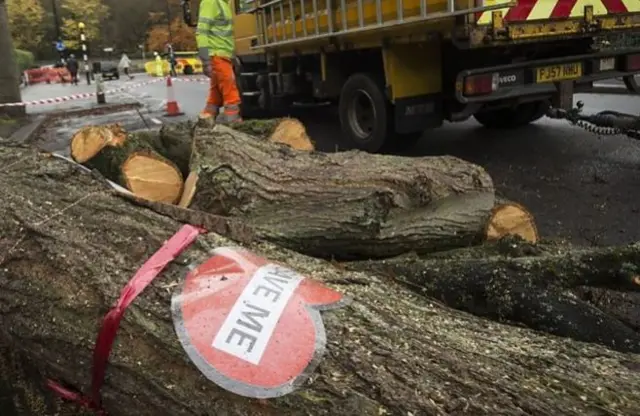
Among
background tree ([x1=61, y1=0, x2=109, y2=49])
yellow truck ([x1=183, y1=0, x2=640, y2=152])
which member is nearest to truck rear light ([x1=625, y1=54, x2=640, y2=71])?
yellow truck ([x1=183, y1=0, x2=640, y2=152])

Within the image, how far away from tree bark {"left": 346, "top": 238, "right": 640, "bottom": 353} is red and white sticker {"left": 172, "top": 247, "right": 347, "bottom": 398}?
0.58 meters

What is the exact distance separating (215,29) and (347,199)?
5.45 metres

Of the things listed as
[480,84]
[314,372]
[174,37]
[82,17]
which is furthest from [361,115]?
[82,17]

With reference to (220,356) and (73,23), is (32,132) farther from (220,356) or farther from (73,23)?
(73,23)

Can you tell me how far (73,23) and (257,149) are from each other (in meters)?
65.2

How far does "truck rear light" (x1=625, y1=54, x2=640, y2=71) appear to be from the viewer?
6382mm

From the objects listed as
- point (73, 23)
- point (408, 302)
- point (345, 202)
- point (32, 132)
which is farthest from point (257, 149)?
point (73, 23)

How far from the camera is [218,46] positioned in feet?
26.4

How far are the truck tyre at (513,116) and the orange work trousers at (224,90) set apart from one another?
2.90 meters

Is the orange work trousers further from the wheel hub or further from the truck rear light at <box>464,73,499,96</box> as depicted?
the truck rear light at <box>464,73,499,96</box>

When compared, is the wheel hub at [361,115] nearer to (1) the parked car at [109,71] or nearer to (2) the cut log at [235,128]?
(2) the cut log at [235,128]

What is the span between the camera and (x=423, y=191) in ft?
11.0

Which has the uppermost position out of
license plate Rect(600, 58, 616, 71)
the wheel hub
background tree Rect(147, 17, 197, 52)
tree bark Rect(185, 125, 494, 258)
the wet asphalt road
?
background tree Rect(147, 17, 197, 52)

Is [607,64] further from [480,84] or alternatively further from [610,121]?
[480,84]
